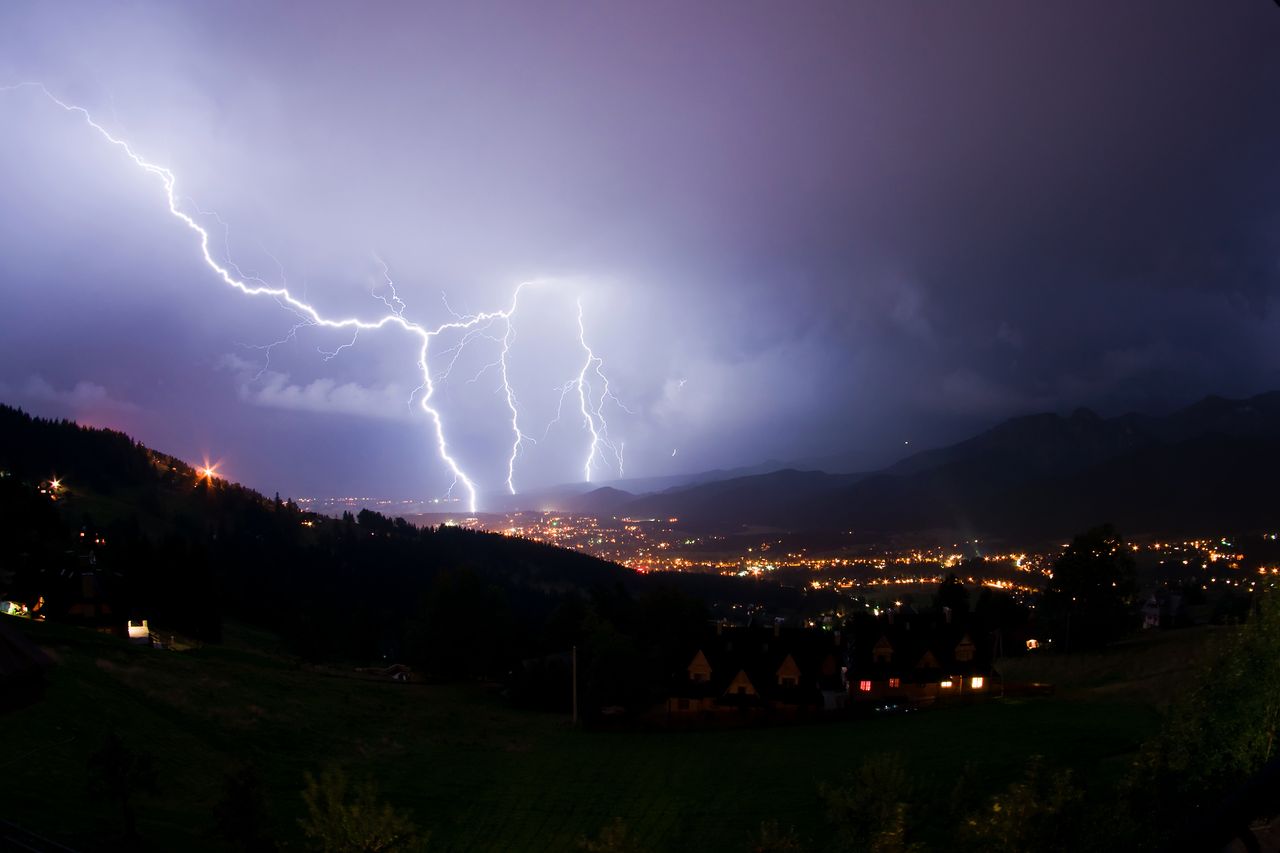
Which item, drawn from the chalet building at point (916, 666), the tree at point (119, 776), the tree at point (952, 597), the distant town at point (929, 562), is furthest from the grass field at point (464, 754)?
the distant town at point (929, 562)

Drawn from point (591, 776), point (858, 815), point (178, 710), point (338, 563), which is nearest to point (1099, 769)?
point (858, 815)

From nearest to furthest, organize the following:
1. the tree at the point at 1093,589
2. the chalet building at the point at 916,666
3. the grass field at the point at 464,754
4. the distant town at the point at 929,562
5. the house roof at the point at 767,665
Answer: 1. the grass field at the point at 464,754
2. the chalet building at the point at 916,666
3. the house roof at the point at 767,665
4. the tree at the point at 1093,589
5. the distant town at the point at 929,562

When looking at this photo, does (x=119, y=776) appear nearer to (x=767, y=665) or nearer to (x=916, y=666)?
(x=767, y=665)

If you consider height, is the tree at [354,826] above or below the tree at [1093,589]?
above

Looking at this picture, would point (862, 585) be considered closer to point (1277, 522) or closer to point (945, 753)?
point (945, 753)

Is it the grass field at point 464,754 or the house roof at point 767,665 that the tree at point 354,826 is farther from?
the house roof at point 767,665

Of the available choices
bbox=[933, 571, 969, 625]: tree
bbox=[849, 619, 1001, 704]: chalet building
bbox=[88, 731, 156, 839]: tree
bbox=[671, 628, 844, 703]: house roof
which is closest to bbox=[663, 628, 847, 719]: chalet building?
bbox=[671, 628, 844, 703]: house roof

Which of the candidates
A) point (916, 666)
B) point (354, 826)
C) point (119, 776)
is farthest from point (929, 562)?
point (354, 826)
